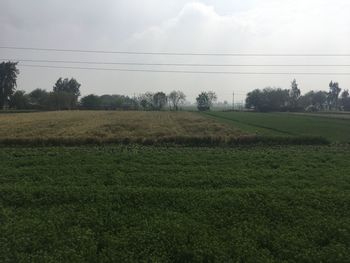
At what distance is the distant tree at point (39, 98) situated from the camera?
135125 millimetres

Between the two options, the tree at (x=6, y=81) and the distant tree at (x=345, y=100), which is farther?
the distant tree at (x=345, y=100)

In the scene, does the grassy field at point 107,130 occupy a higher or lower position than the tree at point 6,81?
lower

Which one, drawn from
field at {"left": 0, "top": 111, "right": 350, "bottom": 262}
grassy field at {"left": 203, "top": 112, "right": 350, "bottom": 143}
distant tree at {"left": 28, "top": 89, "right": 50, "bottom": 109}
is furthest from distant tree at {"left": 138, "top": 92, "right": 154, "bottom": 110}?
field at {"left": 0, "top": 111, "right": 350, "bottom": 262}

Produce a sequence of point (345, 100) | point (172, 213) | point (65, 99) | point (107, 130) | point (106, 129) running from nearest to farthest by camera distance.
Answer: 1. point (172, 213)
2. point (107, 130)
3. point (106, 129)
4. point (65, 99)
5. point (345, 100)

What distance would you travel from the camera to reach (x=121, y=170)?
15.1 meters

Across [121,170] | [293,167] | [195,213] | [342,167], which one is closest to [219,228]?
[195,213]

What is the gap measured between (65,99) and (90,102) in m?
9.48

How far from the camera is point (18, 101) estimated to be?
12350 cm

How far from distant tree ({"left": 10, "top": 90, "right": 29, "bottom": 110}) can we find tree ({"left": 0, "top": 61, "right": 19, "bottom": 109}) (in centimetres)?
130

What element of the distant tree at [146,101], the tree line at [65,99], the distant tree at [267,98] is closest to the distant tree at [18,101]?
the tree line at [65,99]

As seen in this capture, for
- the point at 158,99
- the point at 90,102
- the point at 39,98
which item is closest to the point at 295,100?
the point at 158,99

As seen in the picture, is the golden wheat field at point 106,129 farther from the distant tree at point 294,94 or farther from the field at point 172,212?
the distant tree at point 294,94

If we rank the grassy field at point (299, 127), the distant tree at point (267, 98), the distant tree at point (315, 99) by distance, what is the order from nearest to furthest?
the grassy field at point (299, 127) < the distant tree at point (267, 98) < the distant tree at point (315, 99)

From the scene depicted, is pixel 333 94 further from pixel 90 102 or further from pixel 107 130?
pixel 107 130
